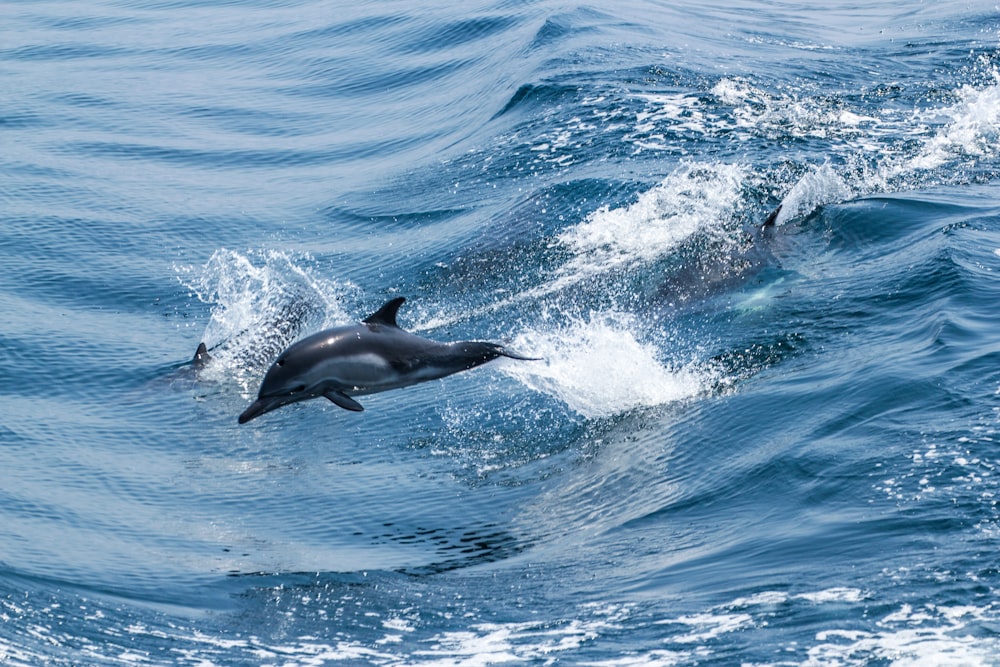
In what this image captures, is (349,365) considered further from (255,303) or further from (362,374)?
(255,303)

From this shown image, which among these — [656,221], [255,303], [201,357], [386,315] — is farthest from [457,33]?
[386,315]

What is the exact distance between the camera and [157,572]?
12086mm

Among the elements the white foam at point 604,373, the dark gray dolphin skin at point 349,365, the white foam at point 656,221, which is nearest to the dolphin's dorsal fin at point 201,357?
the white foam at point 604,373

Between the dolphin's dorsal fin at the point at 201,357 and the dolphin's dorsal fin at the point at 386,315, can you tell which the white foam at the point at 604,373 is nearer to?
the dolphin's dorsal fin at the point at 386,315

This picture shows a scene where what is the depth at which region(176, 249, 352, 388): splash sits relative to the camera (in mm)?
18406

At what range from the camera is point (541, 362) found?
16.5 meters

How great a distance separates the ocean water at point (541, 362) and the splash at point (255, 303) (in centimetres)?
7

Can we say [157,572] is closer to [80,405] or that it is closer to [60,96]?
[80,405]

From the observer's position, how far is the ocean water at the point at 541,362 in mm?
10656

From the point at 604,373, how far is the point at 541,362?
107 cm

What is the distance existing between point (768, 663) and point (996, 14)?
2782 centimetres

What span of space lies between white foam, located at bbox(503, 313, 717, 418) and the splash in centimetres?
358

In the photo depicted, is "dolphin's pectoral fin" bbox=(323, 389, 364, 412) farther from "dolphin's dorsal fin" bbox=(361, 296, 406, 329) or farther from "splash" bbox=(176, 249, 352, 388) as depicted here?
"splash" bbox=(176, 249, 352, 388)

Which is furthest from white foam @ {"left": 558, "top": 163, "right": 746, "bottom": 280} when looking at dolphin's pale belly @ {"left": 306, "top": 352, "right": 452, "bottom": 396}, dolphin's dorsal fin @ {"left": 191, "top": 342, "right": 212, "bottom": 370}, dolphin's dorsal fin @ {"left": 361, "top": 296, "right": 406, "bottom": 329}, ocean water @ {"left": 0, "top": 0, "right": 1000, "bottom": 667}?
dolphin's pale belly @ {"left": 306, "top": 352, "right": 452, "bottom": 396}
